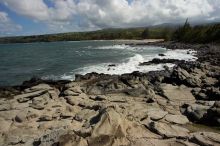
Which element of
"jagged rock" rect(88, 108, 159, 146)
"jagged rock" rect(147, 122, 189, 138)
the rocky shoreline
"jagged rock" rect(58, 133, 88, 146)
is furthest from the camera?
"jagged rock" rect(147, 122, 189, 138)

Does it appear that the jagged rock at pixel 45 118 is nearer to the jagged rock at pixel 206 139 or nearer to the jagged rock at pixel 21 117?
the jagged rock at pixel 21 117

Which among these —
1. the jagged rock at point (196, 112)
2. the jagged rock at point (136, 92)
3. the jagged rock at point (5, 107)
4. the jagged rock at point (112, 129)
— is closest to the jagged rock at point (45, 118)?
the jagged rock at point (112, 129)

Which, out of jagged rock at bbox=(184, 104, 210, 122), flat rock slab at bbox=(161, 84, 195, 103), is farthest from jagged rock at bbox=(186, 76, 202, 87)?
jagged rock at bbox=(184, 104, 210, 122)

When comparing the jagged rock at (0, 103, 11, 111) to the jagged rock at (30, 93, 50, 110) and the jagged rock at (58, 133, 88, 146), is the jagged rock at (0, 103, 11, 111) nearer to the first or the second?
the jagged rock at (30, 93, 50, 110)

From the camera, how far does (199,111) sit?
643 inches

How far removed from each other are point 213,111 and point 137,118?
4.71 metres

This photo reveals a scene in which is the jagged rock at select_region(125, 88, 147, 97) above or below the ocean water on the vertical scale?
above

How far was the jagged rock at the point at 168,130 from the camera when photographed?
12.8m

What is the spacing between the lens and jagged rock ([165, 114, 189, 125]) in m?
15.3

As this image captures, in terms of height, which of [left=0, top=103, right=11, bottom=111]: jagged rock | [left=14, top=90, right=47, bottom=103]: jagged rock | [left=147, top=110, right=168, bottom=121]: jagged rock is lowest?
[left=0, top=103, right=11, bottom=111]: jagged rock

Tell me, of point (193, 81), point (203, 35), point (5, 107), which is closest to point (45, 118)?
point (5, 107)

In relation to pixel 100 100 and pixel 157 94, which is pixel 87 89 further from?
pixel 157 94

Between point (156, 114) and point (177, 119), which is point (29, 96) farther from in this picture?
point (177, 119)

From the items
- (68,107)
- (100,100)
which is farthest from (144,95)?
(68,107)
